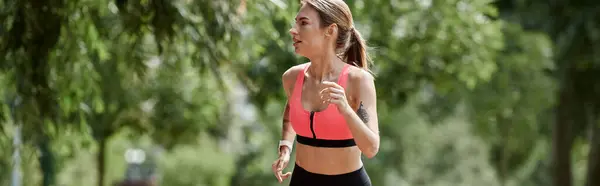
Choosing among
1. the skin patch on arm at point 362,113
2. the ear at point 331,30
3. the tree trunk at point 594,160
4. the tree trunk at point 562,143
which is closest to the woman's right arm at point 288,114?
the ear at point 331,30

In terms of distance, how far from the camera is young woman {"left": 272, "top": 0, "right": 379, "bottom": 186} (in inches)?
149

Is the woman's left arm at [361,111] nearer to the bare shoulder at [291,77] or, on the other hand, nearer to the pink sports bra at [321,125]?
the pink sports bra at [321,125]

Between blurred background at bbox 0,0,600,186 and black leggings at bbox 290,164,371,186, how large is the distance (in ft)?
5.59

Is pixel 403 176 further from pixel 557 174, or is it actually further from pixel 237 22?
pixel 237 22

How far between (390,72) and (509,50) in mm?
4876

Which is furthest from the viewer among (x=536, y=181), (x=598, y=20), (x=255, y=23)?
(x=536, y=181)

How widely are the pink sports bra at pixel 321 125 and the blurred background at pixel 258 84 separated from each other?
1.72 meters

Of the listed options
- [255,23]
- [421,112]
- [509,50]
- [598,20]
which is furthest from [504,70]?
[255,23]

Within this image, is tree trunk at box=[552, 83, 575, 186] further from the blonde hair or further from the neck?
the neck

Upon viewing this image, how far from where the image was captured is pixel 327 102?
3.74 metres

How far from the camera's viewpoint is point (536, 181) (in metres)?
29.5

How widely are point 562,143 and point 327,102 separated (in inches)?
724

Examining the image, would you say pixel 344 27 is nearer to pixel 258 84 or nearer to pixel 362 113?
pixel 362 113

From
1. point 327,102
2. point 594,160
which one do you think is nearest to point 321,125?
point 327,102
